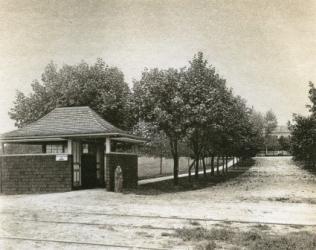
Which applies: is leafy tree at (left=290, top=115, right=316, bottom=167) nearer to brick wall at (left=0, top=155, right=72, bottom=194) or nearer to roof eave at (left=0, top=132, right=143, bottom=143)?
roof eave at (left=0, top=132, right=143, bottom=143)

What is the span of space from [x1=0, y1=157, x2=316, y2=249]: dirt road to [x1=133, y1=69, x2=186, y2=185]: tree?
265 inches

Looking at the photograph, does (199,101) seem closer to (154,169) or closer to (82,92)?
(82,92)

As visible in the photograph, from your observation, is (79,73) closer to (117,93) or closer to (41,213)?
(117,93)

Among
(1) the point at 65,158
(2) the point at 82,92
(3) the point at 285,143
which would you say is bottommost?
(1) the point at 65,158

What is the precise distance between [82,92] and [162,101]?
36.5ft

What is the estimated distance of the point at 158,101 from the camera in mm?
22906

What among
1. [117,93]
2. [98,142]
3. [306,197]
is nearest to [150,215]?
[306,197]

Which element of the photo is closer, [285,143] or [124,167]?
[124,167]

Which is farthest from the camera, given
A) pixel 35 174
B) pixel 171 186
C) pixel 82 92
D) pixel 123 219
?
pixel 82 92

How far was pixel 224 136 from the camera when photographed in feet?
104

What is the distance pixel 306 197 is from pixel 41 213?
1053cm

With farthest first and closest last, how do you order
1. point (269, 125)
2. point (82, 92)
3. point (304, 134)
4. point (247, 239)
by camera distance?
point (269, 125), point (304, 134), point (82, 92), point (247, 239)

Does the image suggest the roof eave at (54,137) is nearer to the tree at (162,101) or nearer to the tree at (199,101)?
the tree at (162,101)

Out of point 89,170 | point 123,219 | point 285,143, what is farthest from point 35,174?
point 285,143
